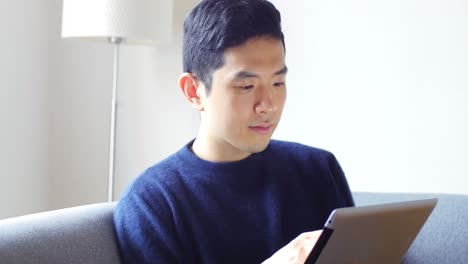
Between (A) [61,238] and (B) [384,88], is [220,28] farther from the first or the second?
(B) [384,88]

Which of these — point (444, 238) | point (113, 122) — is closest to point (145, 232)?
point (444, 238)

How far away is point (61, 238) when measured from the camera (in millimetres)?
1316

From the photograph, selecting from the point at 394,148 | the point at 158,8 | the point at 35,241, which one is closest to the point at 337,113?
the point at 394,148

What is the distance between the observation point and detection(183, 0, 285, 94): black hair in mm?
1350

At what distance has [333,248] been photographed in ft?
3.44

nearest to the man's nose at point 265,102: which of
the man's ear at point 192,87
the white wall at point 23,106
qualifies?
the man's ear at point 192,87

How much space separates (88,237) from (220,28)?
43 centimetres

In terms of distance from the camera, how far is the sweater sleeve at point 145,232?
133 centimetres

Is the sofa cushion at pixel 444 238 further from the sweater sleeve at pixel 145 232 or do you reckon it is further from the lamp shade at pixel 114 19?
the lamp shade at pixel 114 19

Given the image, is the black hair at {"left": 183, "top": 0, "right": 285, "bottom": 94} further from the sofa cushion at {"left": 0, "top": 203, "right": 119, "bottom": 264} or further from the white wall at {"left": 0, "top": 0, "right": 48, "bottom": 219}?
the white wall at {"left": 0, "top": 0, "right": 48, "bottom": 219}

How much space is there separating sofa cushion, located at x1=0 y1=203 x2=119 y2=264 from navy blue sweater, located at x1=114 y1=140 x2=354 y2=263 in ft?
0.12

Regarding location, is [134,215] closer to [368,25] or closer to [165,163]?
[165,163]

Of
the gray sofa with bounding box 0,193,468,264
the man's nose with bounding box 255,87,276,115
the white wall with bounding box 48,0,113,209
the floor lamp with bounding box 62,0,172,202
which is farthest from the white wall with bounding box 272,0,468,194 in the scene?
the man's nose with bounding box 255,87,276,115

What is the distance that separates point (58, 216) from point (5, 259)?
195 millimetres
